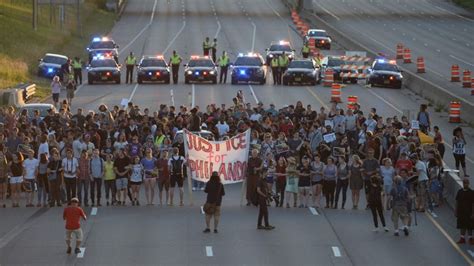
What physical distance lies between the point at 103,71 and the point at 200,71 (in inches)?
173

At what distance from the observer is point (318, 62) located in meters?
65.0

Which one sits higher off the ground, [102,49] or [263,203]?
[263,203]

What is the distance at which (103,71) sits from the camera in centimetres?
6106

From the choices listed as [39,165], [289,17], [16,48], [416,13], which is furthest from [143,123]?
[416,13]

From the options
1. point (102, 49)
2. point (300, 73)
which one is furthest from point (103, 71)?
point (102, 49)

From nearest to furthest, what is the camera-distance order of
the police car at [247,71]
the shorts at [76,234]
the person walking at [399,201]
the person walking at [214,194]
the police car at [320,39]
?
the shorts at [76,234] < the person walking at [214,194] < the person walking at [399,201] < the police car at [247,71] < the police car at [320,39]

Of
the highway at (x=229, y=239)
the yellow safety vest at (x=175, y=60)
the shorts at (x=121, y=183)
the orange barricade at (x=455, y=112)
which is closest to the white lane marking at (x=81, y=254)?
the highway at (x=229, y=239)

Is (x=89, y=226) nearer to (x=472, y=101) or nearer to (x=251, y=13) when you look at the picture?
(x=472, y=101)

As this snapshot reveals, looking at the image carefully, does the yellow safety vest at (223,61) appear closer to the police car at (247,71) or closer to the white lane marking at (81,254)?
the police car at (247,71)

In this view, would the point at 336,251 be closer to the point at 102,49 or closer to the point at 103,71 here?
the point at 103,71

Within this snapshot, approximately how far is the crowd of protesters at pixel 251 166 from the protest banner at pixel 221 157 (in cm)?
29

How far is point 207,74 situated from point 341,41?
24678 mm

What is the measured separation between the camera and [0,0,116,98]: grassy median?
204 ft

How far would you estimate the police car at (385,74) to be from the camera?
60.9 meters
